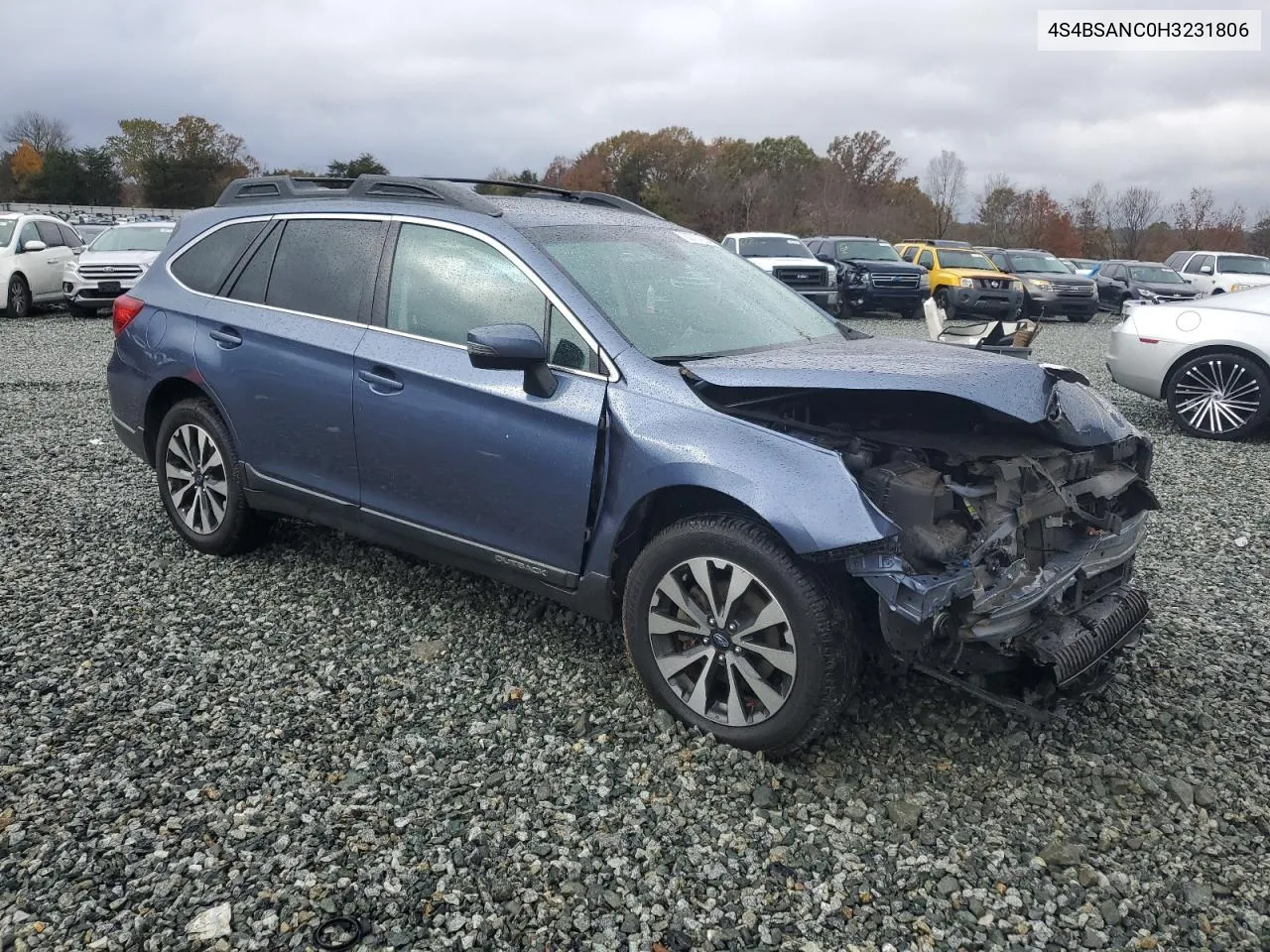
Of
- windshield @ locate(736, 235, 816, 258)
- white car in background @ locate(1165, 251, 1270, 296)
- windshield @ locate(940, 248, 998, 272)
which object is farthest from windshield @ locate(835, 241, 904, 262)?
white car in background @ locate(1165, 251, 1270, 296)

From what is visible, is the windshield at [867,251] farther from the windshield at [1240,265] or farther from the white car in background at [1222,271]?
the windshield at [1240,265]

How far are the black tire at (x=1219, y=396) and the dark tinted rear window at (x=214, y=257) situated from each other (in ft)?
25.7

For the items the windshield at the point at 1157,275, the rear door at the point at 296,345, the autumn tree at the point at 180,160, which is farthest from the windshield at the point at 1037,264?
the autumn tree at the point at 180,160

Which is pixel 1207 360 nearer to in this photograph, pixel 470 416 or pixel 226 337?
pixel 470 416

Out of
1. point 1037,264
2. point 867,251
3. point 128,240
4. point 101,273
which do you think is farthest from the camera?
point 1037,264

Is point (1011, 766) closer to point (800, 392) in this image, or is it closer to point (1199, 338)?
point (800, 392)

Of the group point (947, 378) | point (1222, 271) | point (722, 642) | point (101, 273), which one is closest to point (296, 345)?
point (722, 642)

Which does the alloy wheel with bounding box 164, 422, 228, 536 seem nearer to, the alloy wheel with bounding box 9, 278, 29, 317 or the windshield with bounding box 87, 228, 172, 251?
the windshield with bounding box 87, 228, 172, 251

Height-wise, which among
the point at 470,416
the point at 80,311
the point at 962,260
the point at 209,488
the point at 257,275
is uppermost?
the point at 962,260

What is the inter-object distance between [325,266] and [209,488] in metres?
1.31

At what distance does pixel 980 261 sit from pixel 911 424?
20.0m

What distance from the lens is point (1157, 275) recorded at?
85.1 feet

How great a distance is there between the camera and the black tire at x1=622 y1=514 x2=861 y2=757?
118 inches

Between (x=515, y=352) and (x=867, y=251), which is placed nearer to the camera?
(x=515, y=352)
